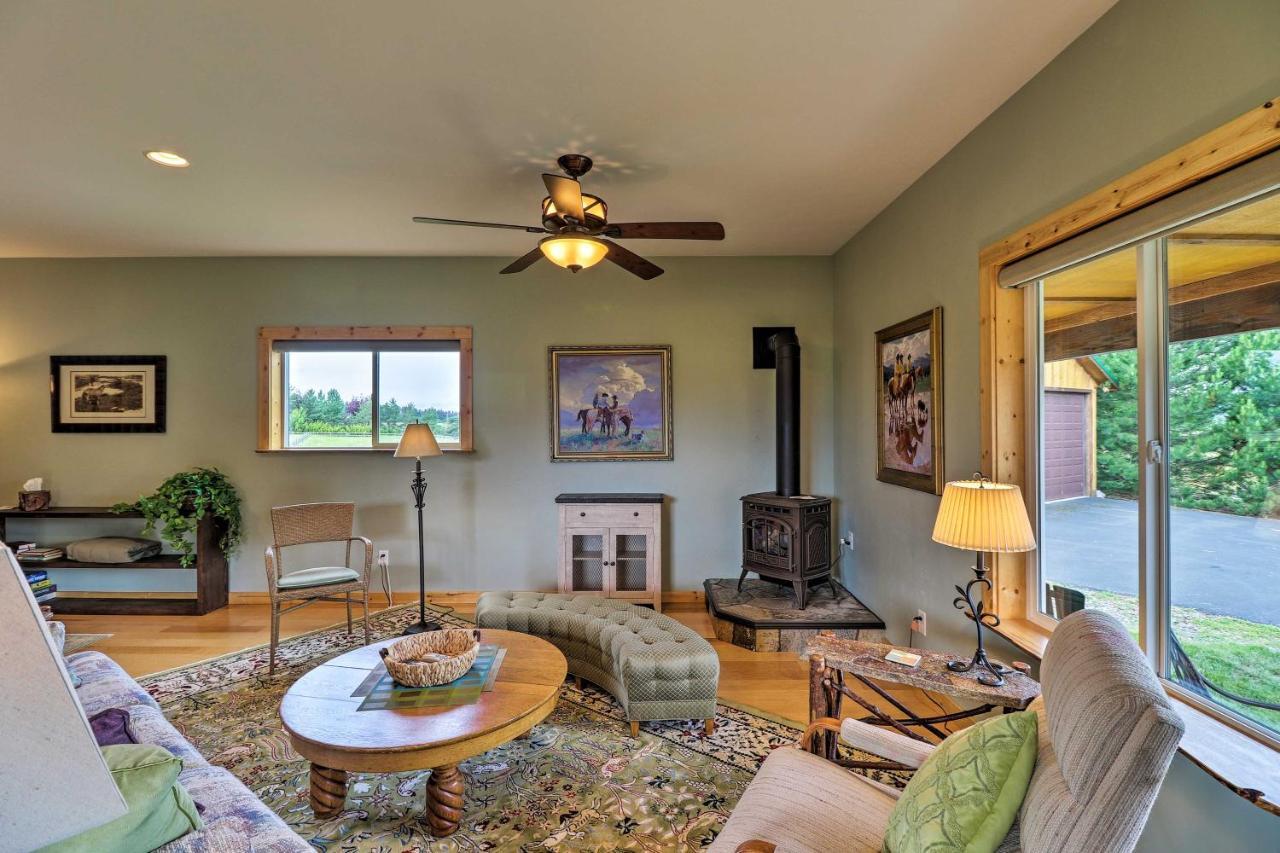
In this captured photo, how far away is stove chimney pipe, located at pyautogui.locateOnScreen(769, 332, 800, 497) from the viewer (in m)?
3.90

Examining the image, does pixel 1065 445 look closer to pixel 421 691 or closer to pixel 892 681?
pixel 892 681

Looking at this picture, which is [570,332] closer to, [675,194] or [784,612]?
[675,194]

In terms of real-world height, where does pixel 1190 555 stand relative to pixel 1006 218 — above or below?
below

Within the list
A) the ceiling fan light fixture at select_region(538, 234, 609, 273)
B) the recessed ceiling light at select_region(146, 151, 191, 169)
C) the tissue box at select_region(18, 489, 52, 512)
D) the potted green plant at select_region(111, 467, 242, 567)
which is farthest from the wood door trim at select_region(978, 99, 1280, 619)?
the tissue box at select_region(18, 489, 52, 512)

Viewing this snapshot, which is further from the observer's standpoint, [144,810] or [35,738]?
[144,810]

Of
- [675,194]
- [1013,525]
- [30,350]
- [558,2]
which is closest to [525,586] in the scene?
[675,194]

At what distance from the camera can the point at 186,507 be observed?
4027 millimetres

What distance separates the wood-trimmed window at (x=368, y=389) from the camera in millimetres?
4371

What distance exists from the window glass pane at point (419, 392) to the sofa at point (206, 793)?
2.56 m

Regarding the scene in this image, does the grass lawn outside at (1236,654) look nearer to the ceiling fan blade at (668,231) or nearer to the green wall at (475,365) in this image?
the ceiling fan blade at (668,231)

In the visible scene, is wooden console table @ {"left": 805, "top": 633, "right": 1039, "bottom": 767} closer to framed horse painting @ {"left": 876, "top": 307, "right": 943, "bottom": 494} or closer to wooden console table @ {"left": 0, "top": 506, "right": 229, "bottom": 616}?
framed horse painting @ {"left": 876, "top": 307, "right": 943, "bottom": 494}

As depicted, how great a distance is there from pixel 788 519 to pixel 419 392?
10.1ft

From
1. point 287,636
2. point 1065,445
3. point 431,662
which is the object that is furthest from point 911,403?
point 287,636

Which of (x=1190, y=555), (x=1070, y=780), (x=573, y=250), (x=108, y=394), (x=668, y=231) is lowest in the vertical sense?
(x=1070, y=780)
